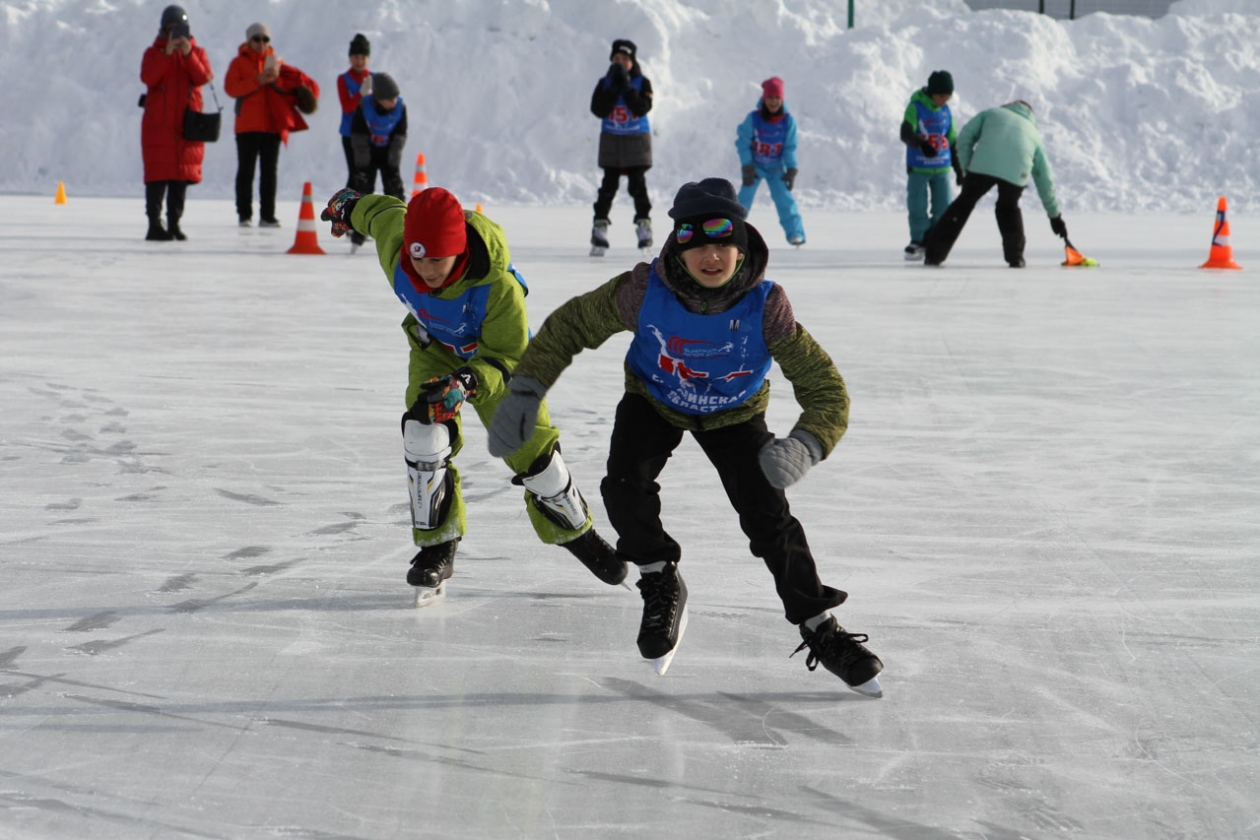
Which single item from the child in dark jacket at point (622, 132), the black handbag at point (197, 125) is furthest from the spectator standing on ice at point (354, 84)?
the child in dark jacket at point (622, 132)

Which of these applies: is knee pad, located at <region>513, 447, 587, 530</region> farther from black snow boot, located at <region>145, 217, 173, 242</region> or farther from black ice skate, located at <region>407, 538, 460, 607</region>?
black snow boot, located at <region>145, 217, 173, 242</region>

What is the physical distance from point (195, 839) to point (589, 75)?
22.1m

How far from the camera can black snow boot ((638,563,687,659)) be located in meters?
2.83

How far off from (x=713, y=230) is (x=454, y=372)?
0.75m

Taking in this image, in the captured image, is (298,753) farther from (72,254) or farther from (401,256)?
(72,254)

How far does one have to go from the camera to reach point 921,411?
17.7 feet

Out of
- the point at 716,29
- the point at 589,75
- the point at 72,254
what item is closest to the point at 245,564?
the point at 72,254

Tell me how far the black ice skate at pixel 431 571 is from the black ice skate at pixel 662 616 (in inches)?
20.2

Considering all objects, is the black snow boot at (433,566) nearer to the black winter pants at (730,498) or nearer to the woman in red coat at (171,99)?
the black winter pants at (730,498)

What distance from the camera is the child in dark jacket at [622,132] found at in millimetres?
11117

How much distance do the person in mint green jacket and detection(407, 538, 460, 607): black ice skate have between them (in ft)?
27.2

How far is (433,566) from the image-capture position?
3.29 m

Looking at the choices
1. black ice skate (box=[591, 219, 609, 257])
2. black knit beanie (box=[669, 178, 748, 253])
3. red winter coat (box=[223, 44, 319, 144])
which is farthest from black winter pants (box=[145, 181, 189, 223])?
black knit beanie (box=[669, 178, 748, 253])

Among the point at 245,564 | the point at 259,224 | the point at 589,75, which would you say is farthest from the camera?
the point at 589,75
